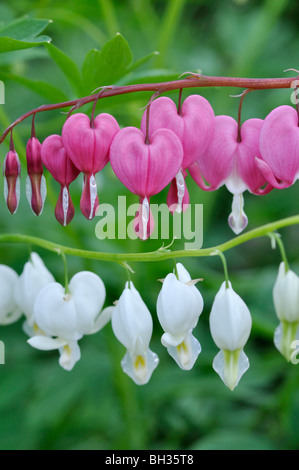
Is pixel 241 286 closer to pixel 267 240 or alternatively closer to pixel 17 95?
pixel 267 240

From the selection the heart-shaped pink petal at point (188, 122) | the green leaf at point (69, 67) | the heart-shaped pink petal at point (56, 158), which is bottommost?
the heart-shaped pink petal at point (56, 158)

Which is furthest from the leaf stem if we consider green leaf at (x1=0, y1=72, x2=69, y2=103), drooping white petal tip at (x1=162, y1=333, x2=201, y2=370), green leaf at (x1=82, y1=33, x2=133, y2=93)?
drooping white petal tip at (x1=162, y1=333, x2=201, y2=370)

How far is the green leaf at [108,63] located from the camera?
38.1 inches

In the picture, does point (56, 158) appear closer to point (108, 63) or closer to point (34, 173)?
point (34, 173)

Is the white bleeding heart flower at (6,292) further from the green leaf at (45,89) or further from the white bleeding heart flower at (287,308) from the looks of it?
the white bleeding heart flower at (287,308)

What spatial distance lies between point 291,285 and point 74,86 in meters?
0.52

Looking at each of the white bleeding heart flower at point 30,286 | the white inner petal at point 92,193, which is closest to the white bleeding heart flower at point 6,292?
the white bleeding heart flower at point 30,286

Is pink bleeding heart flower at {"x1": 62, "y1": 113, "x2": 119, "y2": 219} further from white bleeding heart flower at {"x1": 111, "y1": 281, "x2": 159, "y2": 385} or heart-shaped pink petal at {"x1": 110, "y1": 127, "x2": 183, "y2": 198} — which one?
white bleeding heart flower at {"x1": 111, "y1": 281, "x2": 159, "y2": 385}

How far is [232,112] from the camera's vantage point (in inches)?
82.4

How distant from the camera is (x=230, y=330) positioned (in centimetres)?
89

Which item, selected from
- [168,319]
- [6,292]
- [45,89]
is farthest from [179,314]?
[45,89]

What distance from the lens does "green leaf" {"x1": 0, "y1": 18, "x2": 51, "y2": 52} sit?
35.0 inches

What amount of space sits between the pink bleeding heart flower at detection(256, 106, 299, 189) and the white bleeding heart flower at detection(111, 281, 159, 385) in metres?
0.28

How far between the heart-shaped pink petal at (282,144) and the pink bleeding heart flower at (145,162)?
0.12 meters
